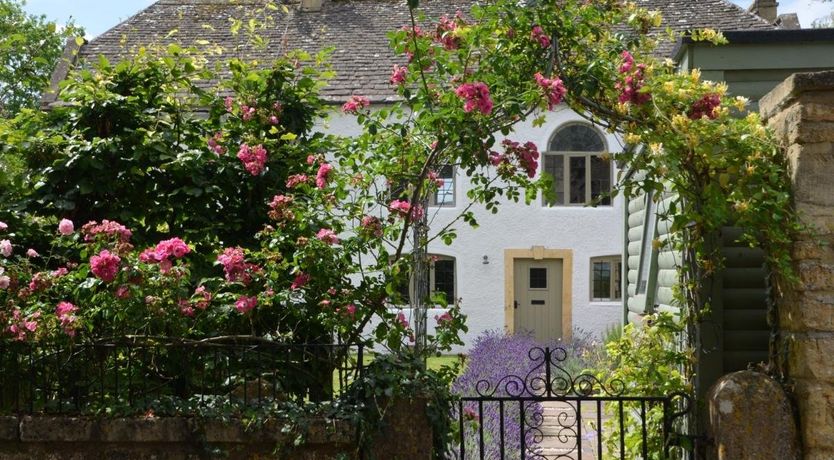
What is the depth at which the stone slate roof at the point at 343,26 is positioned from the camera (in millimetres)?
18172

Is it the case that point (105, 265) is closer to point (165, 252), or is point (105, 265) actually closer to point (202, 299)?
point (165, 252)

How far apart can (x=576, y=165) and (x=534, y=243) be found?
1.86 meters

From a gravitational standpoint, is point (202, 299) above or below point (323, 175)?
below

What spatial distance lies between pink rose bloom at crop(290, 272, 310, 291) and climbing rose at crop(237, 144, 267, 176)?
2.62ft

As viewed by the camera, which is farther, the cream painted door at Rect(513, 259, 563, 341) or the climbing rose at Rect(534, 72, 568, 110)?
the cream painted door at Rect(513, 259, 563, 341)

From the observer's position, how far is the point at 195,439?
4.64 meters

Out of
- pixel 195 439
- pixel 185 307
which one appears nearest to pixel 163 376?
pixel 185 307

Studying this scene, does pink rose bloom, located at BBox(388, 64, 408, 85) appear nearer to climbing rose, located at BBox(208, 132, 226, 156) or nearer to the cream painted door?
climbing rose, located at BBox(208, 132, 226, 156)

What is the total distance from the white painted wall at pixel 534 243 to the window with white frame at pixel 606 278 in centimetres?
29

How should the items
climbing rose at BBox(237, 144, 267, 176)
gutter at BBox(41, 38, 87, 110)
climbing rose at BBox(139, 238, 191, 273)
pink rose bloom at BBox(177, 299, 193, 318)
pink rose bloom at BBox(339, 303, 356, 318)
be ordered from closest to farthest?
climbing rose at BBox(139, 238, 191, 273)
pink rose bloom at BBox(177, 299, 193, 318)
pink rose bloom at BBox(339, 303, 356, 318)
climbing rose at BBox(237, 144, 267, 176)
gutter at BBox(41, 38, 87, 110)

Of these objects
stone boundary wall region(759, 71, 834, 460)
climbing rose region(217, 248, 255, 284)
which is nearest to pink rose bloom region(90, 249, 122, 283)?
climbing rose region(217, 248, 255, 284)

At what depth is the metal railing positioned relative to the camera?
4.78 meters

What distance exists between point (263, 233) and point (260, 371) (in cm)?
75

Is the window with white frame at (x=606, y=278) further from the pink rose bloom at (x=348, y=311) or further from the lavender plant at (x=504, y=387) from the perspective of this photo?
the pink rose bloom at (x=348, y=311)
